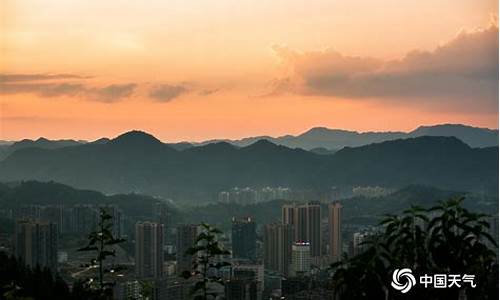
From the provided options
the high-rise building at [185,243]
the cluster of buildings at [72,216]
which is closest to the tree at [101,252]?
the cluster of buildings at [72,216]

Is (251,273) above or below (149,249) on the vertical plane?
below

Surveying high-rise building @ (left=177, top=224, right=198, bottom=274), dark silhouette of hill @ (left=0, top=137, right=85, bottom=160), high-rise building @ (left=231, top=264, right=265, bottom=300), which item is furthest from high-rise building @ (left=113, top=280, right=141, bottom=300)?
dark silhouette of hill @ (left=0, top=137, right=85, bottom=160)

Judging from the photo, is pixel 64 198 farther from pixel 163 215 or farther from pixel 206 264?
pixel 206 264

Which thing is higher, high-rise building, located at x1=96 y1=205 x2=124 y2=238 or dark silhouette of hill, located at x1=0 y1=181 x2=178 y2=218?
dark silhouette of hill, located at x1=0 y1=181 x2=178 y2=218

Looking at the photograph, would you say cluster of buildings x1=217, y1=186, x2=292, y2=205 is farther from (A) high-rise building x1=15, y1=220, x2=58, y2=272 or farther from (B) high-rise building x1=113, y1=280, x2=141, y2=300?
(A) high-rise building x1=15, y1=220, x2=58, y2=272

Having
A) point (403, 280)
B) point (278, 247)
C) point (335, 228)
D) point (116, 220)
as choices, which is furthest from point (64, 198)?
point (403, 280)

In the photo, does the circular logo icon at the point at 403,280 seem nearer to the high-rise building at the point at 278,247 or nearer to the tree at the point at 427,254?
the tree at the point at 427,254
